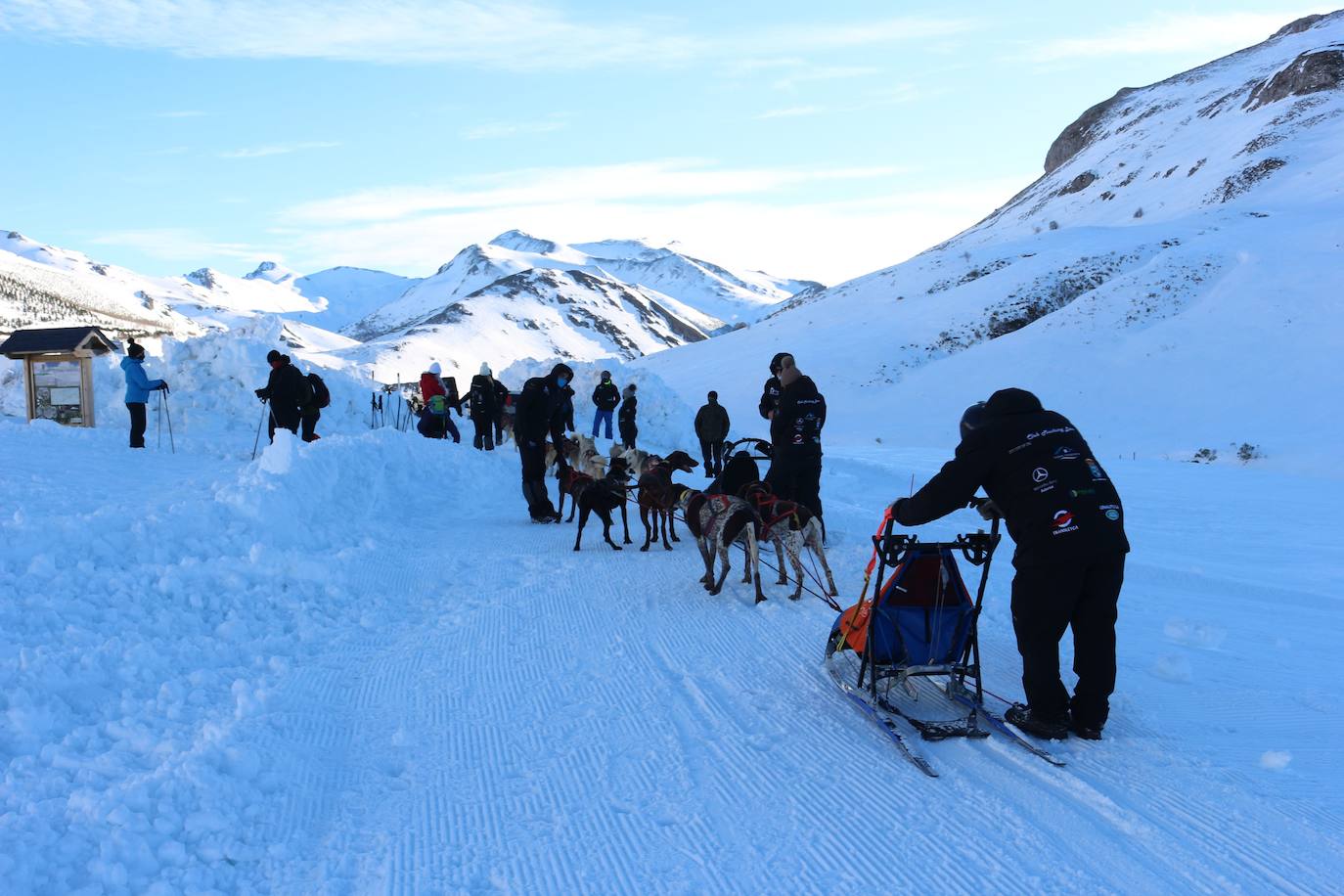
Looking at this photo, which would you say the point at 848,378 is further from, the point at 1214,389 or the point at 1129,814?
the point at 1129,814

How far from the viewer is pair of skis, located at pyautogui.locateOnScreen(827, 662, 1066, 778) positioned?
3893 millimetres

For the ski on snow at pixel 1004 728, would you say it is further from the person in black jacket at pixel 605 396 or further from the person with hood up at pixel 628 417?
the person in black jacket at pixel 605 396

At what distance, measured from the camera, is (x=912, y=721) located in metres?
4.23

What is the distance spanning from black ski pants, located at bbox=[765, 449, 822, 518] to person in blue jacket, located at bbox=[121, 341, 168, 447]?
9.92 m

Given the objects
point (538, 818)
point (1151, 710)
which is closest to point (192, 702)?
point (538, 818)

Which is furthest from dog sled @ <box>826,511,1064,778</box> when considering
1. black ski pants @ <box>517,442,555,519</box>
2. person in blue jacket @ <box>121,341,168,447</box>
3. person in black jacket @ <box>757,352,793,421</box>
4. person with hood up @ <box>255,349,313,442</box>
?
person in blue jacket @ <box>121,341,168,447</box>

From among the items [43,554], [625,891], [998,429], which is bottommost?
[625,891]

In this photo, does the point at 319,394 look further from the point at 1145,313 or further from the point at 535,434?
the point at 1145,313

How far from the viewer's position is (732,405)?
31000 millimetres

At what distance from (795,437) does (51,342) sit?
15.3 metres

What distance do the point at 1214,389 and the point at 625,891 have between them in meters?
23.2

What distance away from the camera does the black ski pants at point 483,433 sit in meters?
15.7

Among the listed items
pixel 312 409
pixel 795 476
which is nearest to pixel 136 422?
pixel 312 409

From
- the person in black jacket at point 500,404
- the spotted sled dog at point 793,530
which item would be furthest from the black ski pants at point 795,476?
the person in black jacket at point 500,404
